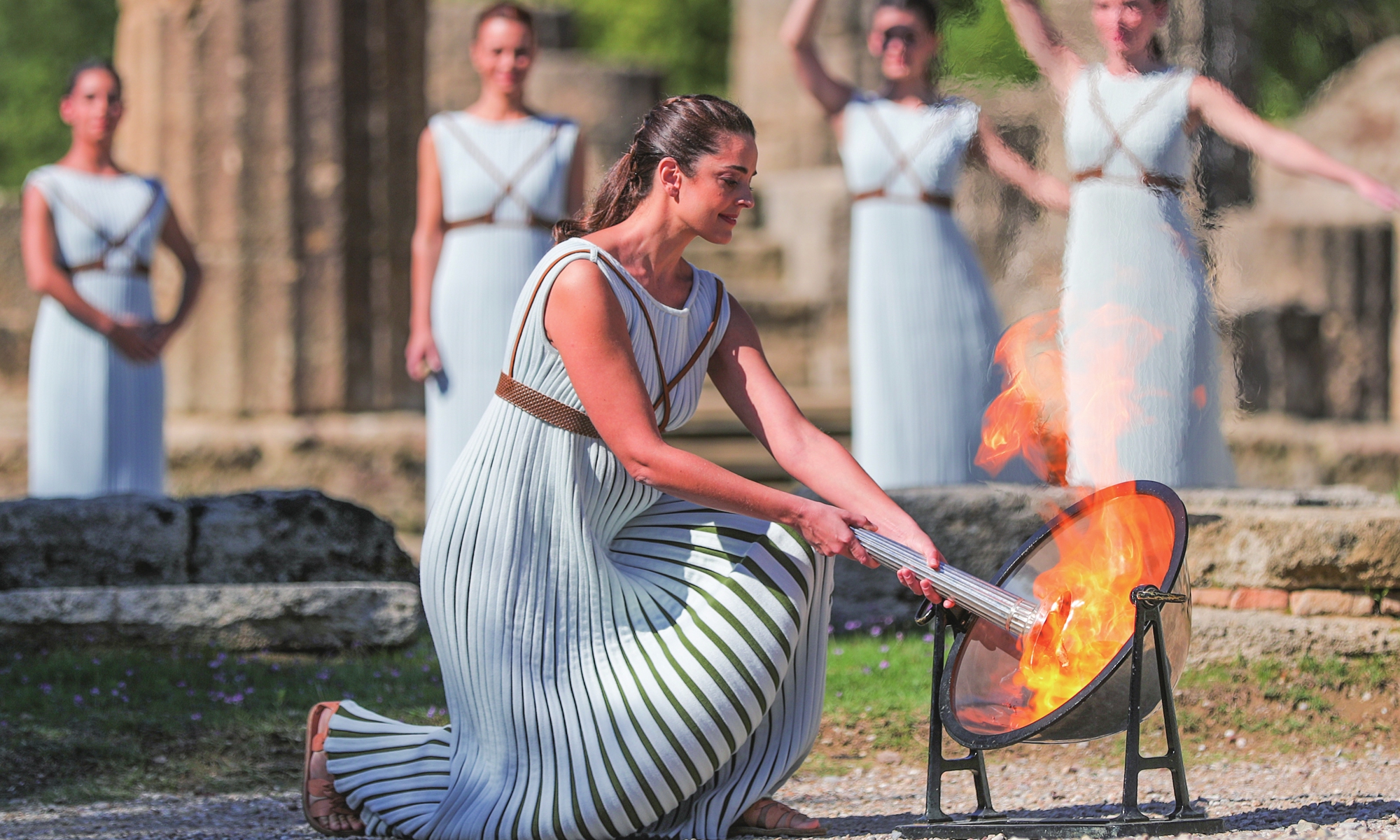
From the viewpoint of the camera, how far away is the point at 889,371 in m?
6.70

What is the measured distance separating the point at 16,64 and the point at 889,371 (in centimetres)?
2882

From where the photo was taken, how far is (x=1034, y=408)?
4.98 metres

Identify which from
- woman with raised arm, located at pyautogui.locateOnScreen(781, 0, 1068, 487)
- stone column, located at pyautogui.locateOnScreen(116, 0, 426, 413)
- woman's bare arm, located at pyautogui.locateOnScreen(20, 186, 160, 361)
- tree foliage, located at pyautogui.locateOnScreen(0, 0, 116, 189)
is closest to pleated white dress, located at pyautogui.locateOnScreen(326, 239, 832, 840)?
woman with raised arm, located at pyautogui.locateOnScreen(781, 0, 1068, 487)

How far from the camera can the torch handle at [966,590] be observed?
3182 mm

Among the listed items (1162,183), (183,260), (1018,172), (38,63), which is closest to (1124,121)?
(1162,183)

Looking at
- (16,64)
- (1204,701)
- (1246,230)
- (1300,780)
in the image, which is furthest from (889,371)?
(16,64)

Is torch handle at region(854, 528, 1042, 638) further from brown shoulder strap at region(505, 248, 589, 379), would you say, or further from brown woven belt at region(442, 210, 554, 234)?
brown woven belt at region(442, 210, 554, 234)

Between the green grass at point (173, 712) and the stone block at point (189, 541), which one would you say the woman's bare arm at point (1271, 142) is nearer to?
the green grass at point (173, 712)

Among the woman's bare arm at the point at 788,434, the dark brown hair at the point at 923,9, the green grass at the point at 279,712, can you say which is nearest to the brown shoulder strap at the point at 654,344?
the woman's bare arm at the point at 788,434

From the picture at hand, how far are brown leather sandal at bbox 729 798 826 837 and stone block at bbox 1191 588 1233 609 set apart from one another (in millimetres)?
1978

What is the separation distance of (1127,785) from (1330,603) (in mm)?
1923

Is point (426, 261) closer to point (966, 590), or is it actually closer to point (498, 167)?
point (498, 167)

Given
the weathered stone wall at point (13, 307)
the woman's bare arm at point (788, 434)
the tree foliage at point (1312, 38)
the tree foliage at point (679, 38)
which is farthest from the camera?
the tree foliage at point (679, 38)

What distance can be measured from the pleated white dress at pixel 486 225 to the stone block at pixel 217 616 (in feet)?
Answer: 3.51
